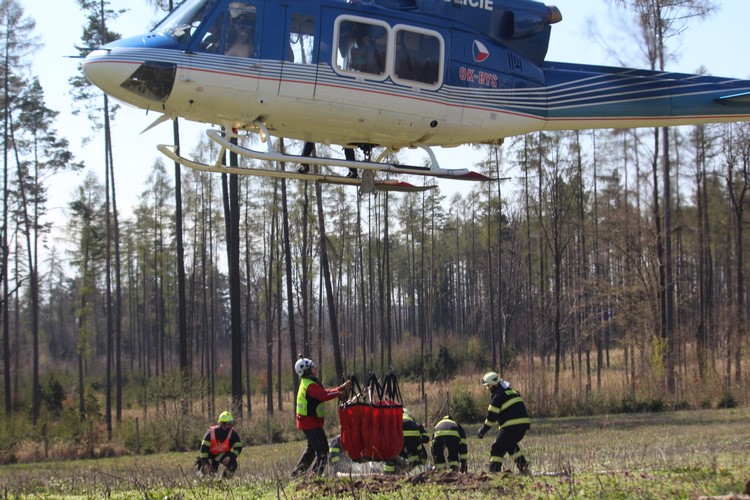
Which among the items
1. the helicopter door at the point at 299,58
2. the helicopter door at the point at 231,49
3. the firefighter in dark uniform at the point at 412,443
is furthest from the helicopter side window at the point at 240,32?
the firefighter in dark uniform at the point at 412,443

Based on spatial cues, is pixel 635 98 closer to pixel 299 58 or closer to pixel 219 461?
pixel 299 58

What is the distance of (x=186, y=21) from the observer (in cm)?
1093

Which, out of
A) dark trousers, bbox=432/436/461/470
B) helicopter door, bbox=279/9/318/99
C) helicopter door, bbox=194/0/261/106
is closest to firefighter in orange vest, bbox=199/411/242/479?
dark trousers, bbox=432/436/461/470

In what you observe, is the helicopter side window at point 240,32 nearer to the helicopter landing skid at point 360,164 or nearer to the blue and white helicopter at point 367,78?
the blue and white helicopter at point 367,78

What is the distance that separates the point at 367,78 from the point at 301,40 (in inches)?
40.0


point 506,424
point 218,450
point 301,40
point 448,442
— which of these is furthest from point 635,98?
point 218,450

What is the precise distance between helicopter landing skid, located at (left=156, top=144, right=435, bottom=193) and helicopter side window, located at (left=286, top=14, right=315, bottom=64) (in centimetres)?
152

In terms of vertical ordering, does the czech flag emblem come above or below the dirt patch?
above

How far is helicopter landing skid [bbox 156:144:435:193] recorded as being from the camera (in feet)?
36.2

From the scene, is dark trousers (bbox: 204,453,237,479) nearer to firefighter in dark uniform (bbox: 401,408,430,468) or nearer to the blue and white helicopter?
firefighter in dark uniform (bbox: 401,408,430,468)

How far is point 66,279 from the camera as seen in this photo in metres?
90.7

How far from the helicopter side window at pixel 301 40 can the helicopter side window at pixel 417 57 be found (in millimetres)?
1190

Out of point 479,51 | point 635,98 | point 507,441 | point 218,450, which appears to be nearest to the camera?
point 507,441

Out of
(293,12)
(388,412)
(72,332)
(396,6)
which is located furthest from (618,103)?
(72,332)
